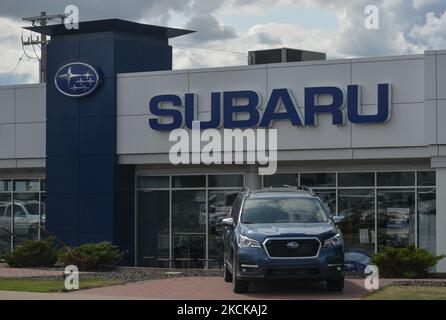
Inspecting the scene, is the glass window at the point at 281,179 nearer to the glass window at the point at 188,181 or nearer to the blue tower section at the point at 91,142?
the glass window at the point at 188,181

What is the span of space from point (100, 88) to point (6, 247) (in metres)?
7.46

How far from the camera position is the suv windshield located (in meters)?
16.9

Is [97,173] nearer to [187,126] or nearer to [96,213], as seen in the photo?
[96,213]

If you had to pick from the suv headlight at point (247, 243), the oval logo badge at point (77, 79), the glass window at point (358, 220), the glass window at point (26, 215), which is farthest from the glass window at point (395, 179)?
the glass window at point (26, 215)

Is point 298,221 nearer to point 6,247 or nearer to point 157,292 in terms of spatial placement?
point 157,292

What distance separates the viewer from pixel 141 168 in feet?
93.1

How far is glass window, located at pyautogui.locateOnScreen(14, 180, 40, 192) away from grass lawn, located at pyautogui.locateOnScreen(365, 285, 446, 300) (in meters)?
17.1

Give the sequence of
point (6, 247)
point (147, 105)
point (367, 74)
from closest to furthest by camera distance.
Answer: point (367, 74), point (147, 105), point (6, 247)

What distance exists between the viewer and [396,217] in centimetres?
2520

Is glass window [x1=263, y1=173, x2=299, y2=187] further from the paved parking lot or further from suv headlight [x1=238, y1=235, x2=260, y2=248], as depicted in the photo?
suv headlight [x1=238, y1=235, x2=260, y2=248]

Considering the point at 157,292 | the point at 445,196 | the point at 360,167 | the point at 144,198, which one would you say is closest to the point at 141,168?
the point at 144,198

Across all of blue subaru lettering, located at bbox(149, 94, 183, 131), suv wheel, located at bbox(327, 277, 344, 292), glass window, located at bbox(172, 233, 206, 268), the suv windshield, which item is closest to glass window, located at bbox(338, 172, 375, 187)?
glass window, located at bbox(172, 233, 206, 268)

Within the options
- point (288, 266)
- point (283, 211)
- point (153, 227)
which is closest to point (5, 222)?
point (153, 227)

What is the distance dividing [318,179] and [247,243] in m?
10.6
